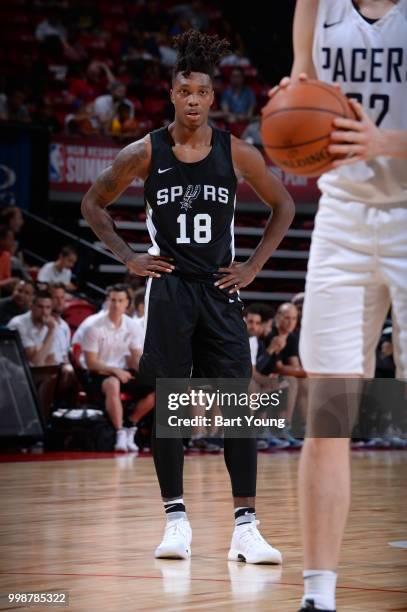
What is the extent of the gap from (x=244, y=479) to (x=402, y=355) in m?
1.68

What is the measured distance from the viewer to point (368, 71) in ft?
10.6

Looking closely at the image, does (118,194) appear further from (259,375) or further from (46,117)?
(46,117)

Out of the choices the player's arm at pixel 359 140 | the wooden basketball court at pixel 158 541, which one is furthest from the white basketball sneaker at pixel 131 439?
the player's arm at pixel 359 140

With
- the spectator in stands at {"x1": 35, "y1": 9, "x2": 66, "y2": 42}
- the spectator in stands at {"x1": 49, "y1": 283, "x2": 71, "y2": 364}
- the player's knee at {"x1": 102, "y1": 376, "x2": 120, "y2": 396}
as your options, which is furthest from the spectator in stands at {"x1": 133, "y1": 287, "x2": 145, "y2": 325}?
the spectator in stands at {"x1": 35, "y1": 9, "x2": 66, "y2": 42}

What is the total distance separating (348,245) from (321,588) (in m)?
0.93

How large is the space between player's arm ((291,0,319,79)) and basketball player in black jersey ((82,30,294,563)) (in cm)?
148

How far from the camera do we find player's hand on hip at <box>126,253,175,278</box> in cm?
475

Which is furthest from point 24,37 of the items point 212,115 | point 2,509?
point 2,509

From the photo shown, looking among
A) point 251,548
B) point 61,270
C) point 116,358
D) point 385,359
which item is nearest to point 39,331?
point 116,358

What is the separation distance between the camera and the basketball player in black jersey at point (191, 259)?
4.71 m

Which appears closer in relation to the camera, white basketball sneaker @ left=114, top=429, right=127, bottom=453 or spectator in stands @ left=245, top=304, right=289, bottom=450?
white basketball sneaker @ left=114, top=429, right=127, bottom=453

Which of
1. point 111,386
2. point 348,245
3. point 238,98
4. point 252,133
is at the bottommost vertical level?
point 111,386

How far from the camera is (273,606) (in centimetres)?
355

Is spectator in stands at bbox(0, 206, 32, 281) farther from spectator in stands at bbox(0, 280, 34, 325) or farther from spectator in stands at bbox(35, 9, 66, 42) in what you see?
spectator in stands at bbox(35, 9, 66, 42)
